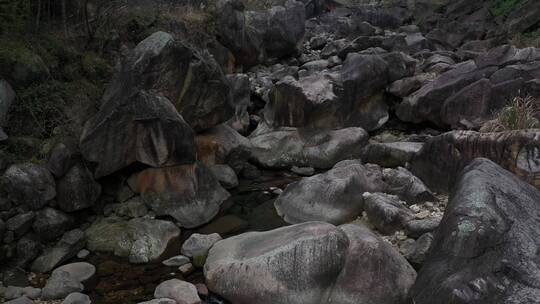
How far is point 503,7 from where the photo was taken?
27.0 metres

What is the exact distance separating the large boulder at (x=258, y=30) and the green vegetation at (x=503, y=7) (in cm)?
1110

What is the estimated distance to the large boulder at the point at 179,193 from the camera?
32.5 ft

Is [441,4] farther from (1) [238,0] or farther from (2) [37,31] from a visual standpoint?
(2) [37,31]

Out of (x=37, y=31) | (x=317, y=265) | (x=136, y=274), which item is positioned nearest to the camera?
(x=317, y=265)

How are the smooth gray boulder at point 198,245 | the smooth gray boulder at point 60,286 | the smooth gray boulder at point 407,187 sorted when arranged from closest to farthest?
1. the smooth gray boulder at point 60,286
2. the smooth gray boulder at point 198,245
3. the smooth gray boulder at point 407,187

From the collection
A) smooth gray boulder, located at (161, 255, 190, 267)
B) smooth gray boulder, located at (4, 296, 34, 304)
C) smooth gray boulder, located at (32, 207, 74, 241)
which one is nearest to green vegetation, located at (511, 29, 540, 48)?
smooth gray boulder, located at (161, 255, 190, 267)

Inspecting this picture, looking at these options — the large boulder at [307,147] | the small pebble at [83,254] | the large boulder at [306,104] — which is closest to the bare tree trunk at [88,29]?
the large boulder at [307,147]

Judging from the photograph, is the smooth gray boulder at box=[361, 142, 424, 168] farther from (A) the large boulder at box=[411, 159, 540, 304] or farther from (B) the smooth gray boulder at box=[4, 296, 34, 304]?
(B) the smooth gray boulder at box=[4, 296, 34, 304]

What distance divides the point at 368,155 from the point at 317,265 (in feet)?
19.7

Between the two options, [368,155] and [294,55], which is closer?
[368,155]

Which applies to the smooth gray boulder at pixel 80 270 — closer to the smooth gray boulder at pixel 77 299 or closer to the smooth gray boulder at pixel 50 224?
the smooth gray boulder at pixel 77 299

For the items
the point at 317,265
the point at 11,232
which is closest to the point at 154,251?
the point at 11,232

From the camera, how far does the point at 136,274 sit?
26.2ft

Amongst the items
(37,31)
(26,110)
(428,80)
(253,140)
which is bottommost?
(253,140)
